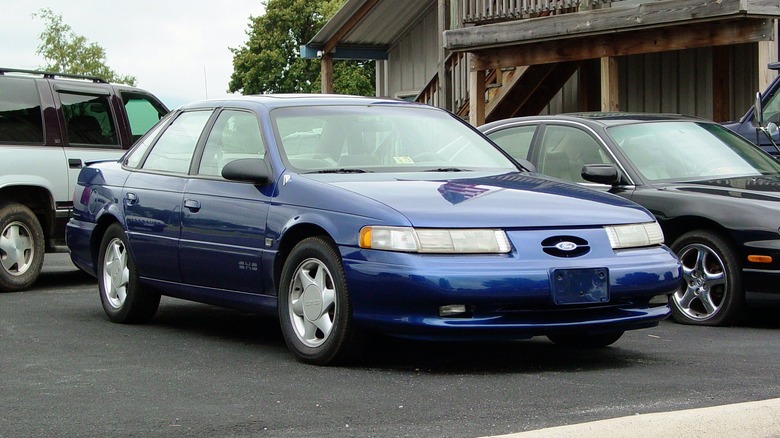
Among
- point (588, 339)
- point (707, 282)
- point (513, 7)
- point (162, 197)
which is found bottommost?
point (588, 339)

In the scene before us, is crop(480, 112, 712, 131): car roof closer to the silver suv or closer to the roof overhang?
the silver suv

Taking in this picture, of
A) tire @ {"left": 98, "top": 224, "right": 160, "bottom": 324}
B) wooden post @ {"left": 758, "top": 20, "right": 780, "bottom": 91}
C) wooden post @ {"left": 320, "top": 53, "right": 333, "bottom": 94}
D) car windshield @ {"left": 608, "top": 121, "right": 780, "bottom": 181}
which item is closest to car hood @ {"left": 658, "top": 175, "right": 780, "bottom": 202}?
car windshield @ {"left": 608, "top": 121, "right": 780, "bottom": 181}

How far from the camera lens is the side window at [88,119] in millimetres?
12266

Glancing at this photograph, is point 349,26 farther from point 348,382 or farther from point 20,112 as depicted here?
point 348,382

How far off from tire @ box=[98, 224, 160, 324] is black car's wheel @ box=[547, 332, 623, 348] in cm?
284

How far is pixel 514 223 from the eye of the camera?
674 centimetres

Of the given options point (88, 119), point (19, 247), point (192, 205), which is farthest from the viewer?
point (88, 119)

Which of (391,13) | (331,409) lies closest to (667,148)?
(331,409)

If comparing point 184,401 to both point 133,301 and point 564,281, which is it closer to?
point 564,281

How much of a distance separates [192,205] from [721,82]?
43.2ft

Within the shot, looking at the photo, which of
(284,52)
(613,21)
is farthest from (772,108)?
(284,52)

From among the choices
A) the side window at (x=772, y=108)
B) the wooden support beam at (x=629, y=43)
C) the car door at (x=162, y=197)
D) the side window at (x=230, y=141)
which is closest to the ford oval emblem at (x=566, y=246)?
the side window at (x=230, y=141)

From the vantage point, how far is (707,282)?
358 inches

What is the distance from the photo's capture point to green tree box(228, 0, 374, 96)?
5812 cm
